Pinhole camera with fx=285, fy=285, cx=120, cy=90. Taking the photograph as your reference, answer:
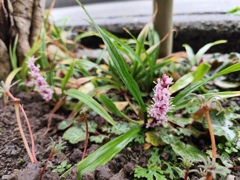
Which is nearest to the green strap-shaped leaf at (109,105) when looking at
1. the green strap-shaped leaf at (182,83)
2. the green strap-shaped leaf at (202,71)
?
the green strap-shaped leaf at (182,83)

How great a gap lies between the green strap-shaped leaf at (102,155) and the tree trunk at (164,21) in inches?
23.6

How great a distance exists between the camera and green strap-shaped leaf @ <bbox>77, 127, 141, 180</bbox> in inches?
29.4

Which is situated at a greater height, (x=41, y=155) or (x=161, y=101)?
(x=161, y=101)

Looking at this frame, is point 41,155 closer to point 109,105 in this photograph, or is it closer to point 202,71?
point 109,105

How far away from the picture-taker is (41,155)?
902mm

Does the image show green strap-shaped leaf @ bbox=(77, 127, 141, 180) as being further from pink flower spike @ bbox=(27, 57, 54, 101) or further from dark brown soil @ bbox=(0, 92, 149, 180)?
pink flower spike @ bbox=(27, 57, 54, 101)

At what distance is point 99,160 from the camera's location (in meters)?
0.76

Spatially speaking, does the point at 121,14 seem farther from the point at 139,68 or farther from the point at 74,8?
the point at 139,68

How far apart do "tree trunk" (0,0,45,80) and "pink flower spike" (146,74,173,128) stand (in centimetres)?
73

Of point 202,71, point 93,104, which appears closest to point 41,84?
point 93,104

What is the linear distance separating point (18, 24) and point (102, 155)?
80cm

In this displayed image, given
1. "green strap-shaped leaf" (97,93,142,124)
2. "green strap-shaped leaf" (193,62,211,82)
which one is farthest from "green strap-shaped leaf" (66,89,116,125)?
"green strap-shaped leaf" (193,62,211,82)

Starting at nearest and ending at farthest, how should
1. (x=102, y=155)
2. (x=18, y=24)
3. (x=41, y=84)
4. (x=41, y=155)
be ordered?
(x=102, y=155) < (x=41, y=155) < (x=41, y=84) < (x=18, y=24)

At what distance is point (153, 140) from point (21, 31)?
31.5 inches
